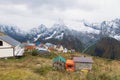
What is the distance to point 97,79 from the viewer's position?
73.2 feet

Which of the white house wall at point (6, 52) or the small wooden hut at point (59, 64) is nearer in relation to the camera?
the small wooden hut at point (59, 64)

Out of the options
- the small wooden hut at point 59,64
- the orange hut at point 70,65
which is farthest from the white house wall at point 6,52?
the orange hut at point 70,65

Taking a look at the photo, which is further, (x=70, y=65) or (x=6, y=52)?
(x=6, y=52)

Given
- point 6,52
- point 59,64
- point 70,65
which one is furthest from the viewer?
point 6,52

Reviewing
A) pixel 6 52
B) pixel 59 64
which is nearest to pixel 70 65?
pixel 59 64

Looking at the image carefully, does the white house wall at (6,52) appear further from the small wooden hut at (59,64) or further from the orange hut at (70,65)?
the orange hut at (70,65)

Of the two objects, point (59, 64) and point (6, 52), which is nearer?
point (59, 64)

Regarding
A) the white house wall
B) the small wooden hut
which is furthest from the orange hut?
the white house wall

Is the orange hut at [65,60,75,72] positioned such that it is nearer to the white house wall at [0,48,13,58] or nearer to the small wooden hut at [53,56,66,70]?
the small wooden hut at [53,56,66,70]

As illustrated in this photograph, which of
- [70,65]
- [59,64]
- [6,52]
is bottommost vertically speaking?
[70,65]

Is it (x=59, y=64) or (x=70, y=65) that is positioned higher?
(x=59, y=64)

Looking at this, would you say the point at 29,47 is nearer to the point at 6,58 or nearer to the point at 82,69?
the point at 6,58

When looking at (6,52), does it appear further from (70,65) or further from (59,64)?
(70,65)

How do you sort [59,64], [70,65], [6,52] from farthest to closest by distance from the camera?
[6,52], [70,65], [59,64]
